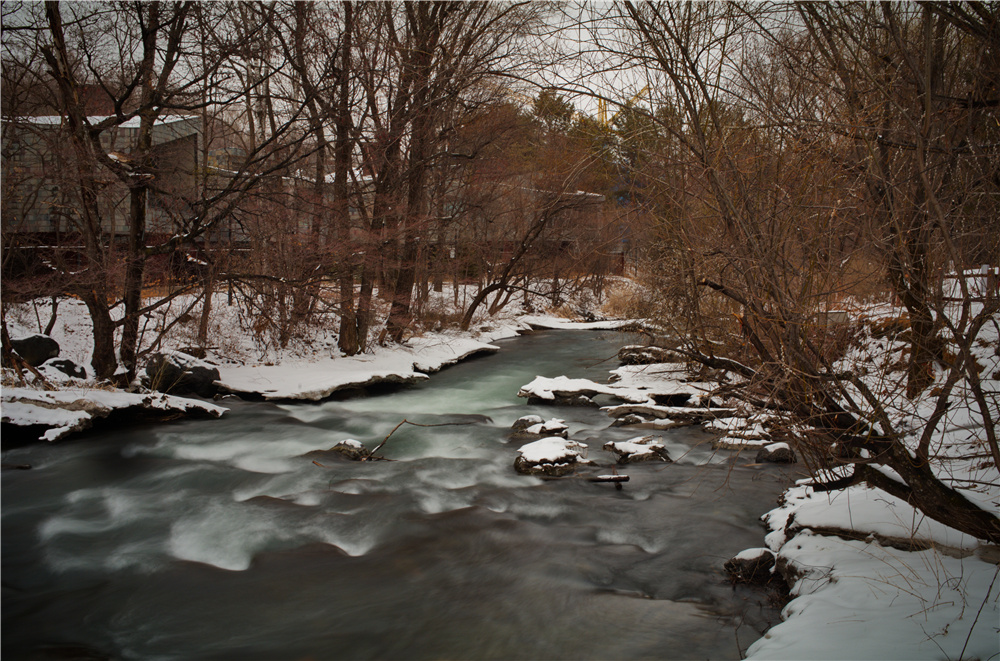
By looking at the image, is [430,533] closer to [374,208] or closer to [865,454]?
[865,454]

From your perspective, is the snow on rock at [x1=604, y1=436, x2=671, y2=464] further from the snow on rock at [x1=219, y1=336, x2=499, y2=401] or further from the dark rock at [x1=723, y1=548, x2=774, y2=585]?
the snow on rock at [x1=219, y1=336, x2=499, y2=401]

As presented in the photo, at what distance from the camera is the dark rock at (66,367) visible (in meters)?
9.95

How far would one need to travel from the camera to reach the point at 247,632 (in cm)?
457

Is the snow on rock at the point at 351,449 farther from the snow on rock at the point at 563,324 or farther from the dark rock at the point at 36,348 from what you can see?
the snow on rock at the point at 563,324

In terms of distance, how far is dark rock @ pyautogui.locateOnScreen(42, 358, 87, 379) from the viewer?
9953 millimetres

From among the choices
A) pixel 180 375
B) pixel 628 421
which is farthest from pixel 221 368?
pixel 628 421

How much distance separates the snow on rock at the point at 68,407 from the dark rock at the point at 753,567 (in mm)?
8480

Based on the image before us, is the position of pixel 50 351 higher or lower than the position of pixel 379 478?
higher

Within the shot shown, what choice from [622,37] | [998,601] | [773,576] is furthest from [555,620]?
[622,37]

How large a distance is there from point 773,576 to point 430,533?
10.6ft

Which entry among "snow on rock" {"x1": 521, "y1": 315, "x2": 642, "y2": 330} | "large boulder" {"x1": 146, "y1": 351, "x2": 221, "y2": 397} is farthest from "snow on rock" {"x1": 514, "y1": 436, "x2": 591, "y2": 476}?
"snow on rock" {"x1": 521, "y1": 315, "x2": 642, "y2": 330}

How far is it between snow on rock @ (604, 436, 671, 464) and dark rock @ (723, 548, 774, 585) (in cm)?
313

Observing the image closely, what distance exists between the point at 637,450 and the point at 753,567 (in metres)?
3.46

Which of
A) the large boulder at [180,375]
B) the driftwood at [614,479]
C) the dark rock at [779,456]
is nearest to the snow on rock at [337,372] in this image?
the large boulder at [180,375]
